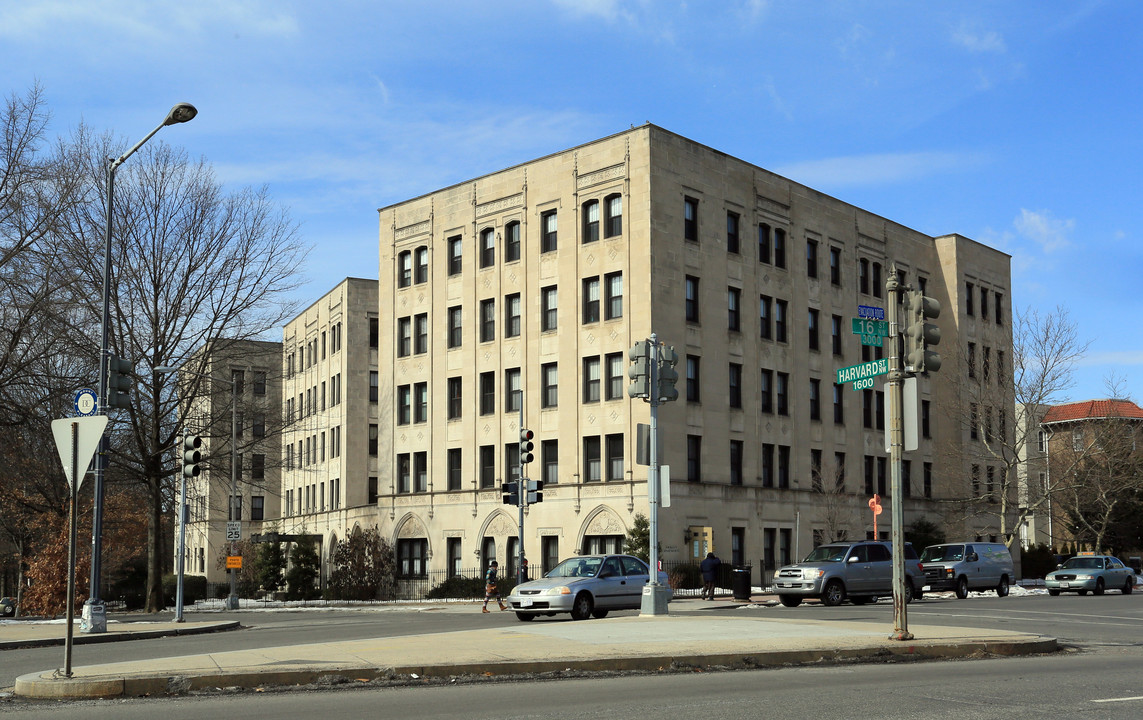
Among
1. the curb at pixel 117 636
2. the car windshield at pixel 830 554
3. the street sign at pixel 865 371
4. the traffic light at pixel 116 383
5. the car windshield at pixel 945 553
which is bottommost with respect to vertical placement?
the curb at pixel 117 636

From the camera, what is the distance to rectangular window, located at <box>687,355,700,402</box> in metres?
45.8

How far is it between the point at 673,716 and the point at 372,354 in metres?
57.7

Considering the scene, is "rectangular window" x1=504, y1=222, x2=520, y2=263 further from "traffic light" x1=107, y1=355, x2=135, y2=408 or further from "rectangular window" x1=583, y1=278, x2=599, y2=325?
"traffic light" x1=107, y1=355, x2=135, y2=408

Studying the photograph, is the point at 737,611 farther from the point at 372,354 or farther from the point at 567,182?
the point at 372,354

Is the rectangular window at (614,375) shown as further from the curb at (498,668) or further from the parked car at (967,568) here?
the curb at (498,668)

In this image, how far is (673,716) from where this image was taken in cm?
988

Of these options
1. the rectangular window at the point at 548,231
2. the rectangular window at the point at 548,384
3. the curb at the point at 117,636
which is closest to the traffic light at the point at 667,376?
the curb at the point at 117,636

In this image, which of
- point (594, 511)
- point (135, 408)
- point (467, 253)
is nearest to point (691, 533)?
point (594, 511)

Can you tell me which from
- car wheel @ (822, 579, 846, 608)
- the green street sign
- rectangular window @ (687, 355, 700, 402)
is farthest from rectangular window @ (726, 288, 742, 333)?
the green street sign

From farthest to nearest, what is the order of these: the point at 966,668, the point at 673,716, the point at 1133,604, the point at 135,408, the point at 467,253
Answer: the point at 467,253 → the point at 135,408 → the point at 1133,604 → the point at 966,668 → the point at 673,716

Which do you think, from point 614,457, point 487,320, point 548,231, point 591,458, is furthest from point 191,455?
point 487,320

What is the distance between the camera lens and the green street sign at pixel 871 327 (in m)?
16.3

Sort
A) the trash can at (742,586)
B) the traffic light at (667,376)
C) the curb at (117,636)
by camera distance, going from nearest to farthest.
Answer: the curb at (117,636), the traffic light at (667,376), the trash can at (742,586)

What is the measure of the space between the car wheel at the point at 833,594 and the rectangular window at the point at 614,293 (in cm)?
1677
